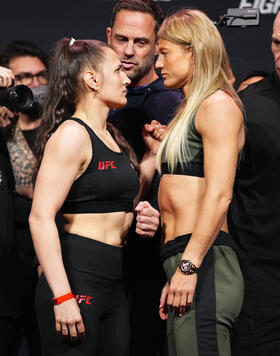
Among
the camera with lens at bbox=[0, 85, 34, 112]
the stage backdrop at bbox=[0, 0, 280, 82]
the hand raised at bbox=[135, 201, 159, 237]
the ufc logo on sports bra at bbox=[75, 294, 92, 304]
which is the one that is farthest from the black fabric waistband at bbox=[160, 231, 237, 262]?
the stage backdrop at bbox=[0, 0, 280, 82]

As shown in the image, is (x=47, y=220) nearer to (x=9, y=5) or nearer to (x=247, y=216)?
(x=247, y=216)

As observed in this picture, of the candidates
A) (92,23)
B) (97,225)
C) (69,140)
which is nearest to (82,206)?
(97,225)

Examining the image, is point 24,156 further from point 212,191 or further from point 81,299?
point 212,191

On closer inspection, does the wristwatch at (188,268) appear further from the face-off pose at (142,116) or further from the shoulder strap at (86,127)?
the face-off pose at (142,116)

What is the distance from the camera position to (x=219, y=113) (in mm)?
1963

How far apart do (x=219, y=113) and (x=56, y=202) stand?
617mm

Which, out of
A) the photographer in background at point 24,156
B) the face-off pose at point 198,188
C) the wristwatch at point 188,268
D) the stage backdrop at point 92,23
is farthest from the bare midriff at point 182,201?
the stage backdrop at point 92,23

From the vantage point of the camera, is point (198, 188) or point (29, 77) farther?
point (29, 77)

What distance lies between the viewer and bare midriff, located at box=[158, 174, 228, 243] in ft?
6.66

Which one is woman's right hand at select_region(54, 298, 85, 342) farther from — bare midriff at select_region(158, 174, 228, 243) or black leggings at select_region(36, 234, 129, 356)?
bare midriff at select_region(158, 174, 228, 243)

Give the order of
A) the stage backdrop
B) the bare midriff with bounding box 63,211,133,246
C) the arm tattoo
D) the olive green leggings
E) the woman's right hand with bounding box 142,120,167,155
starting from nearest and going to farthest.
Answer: the olive green leggings < the bare midriff with bounding box 63,211,133,246 < the woman's right hand with bounding box 142,120,167,155 < the arm tattoo < the stage backdrop

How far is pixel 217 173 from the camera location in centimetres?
194

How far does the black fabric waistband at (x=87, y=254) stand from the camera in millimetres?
2139

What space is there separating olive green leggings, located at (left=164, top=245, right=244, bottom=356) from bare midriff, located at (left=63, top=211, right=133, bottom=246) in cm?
27
